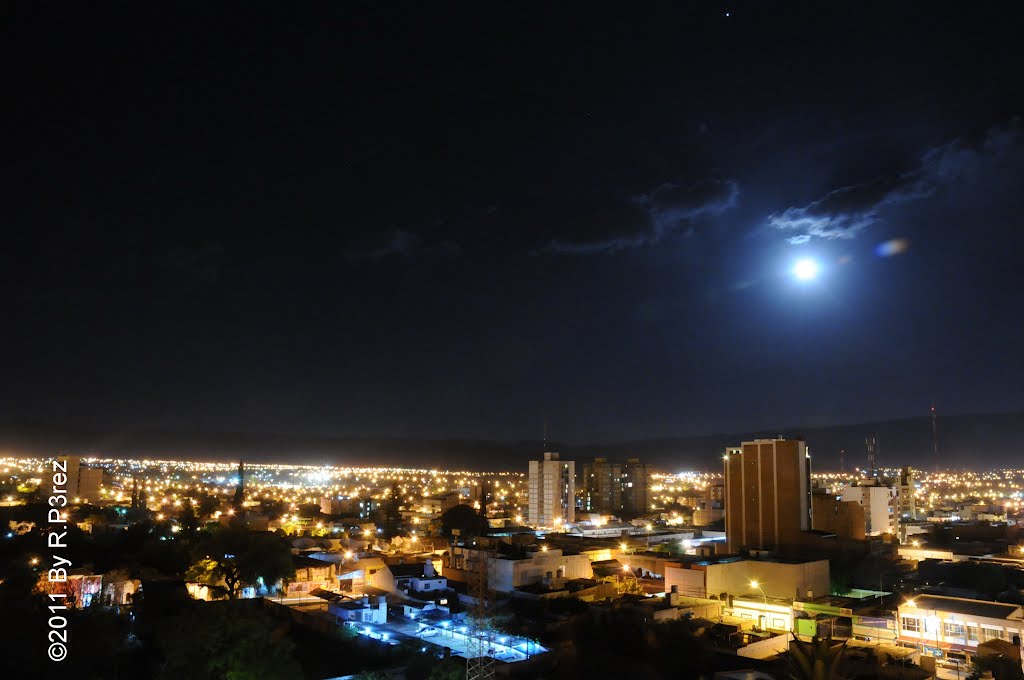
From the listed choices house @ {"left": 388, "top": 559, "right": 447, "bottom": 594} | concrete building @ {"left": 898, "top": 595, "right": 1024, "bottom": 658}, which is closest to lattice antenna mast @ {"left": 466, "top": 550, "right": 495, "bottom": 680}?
house @ {"left": 388, "top": 559, "right": 447, "bottom": 594}

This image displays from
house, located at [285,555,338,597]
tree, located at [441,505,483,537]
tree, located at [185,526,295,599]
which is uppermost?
tree, located at [185,526,295,599]

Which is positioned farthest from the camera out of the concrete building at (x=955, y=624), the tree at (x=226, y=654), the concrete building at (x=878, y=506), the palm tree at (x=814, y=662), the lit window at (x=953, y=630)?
the concrete building at (x=878, y=506)

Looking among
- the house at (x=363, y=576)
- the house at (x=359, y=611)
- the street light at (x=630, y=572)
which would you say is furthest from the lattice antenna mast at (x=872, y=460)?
the house at (x=359, y=611)

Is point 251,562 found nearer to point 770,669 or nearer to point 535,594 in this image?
point 535,594

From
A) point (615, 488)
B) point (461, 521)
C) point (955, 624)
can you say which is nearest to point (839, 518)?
point (955, 624)

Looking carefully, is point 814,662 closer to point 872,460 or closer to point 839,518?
point 839,518

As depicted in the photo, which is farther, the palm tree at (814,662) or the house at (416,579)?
the house at (416,579)

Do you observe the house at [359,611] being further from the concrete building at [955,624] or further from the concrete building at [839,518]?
the concrete building at [839,518]

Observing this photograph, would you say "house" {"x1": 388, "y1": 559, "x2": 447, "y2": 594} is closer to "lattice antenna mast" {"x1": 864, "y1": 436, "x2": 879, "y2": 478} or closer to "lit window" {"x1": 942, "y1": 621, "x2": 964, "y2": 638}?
"lit window" {"x1": 942, "y1": 621, "x2": 964, "y2": 638}
